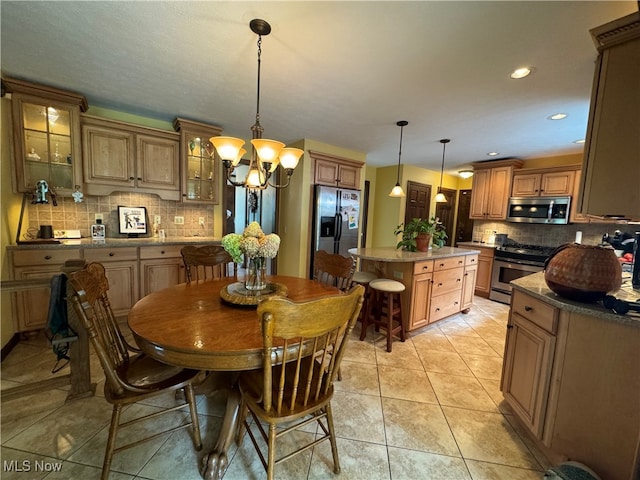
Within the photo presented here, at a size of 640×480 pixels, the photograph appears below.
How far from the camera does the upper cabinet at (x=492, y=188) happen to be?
4.62 meters

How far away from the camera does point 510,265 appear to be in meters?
4.17

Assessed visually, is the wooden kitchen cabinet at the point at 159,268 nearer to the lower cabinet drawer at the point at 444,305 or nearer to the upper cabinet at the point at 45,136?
the upper cabinet at the point at 45,136

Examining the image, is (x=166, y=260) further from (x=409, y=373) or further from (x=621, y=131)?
(x=621, y=131)

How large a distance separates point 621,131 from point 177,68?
2.91 m

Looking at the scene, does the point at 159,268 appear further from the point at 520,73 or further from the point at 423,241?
the point at 520,73

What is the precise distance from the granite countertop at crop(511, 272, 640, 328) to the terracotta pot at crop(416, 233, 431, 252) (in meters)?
1.32

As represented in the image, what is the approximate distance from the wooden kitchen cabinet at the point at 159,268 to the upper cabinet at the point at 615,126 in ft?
11.9

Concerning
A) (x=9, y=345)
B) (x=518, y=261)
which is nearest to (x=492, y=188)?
(x=518, y=261)

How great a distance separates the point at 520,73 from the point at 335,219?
2717 mm

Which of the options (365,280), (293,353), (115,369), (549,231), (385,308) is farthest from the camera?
(549,231)

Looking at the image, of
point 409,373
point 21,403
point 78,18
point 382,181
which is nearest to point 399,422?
point 409,373

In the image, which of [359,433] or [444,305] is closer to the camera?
[359,433]

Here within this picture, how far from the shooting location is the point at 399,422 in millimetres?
1724

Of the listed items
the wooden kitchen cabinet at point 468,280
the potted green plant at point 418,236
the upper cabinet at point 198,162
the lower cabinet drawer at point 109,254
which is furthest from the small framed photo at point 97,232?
the wooden kitchen cabinet at point 468,280
